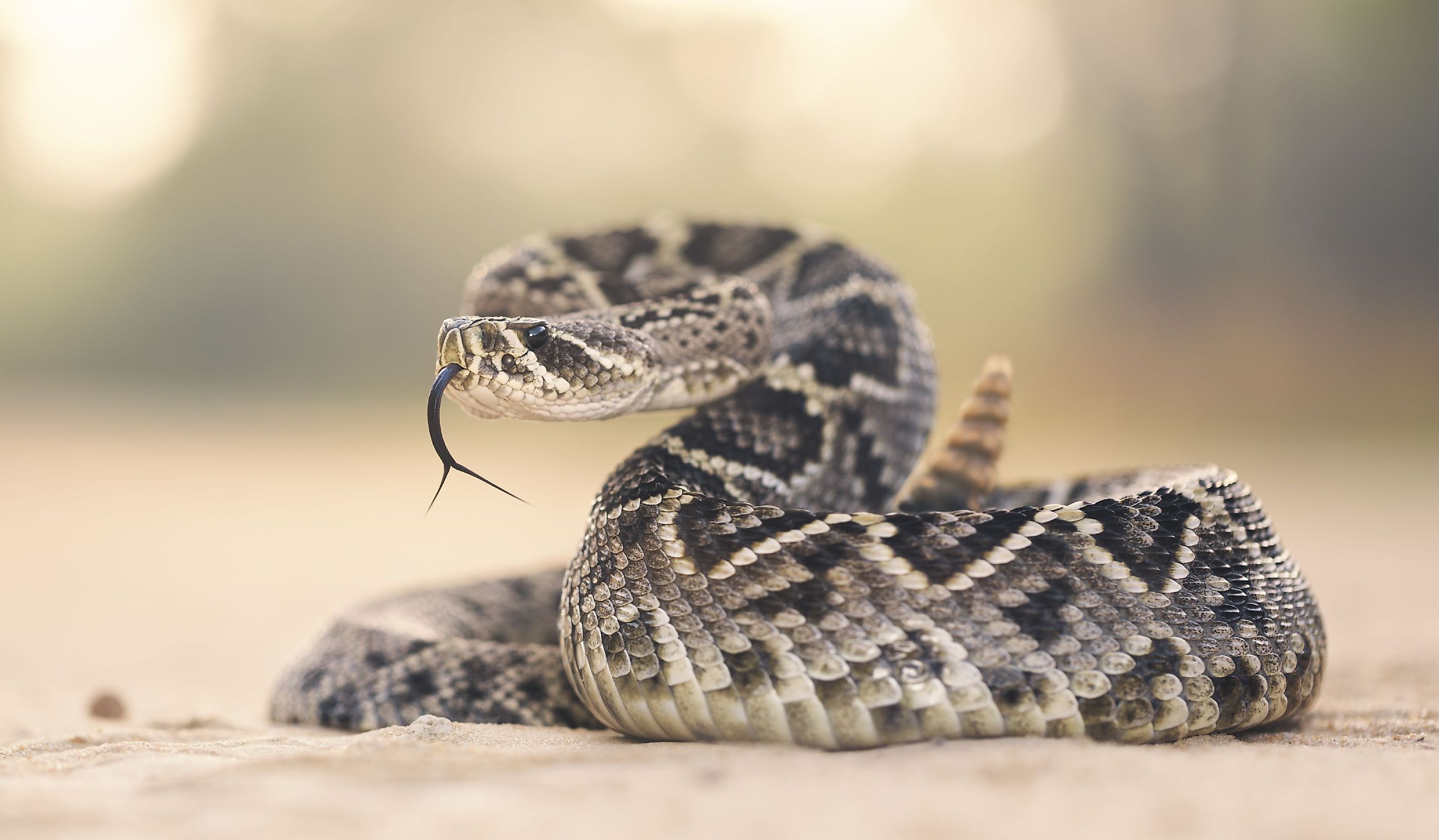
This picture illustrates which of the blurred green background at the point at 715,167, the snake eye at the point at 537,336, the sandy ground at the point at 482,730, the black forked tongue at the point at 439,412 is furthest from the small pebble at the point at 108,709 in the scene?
the blurred green background at the point at 715,167

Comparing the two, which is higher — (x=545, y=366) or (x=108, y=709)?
(x=545, y=366)

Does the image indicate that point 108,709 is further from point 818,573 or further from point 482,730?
point 818,573

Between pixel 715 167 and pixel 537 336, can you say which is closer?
pixel 537 336

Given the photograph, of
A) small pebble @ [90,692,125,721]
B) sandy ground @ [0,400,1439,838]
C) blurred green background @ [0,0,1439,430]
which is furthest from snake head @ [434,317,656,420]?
blurred green background @ [0,0,1439,430]

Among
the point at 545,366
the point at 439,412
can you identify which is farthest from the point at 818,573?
the point at 439,412

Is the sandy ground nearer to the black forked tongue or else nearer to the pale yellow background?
the pale yellow background
